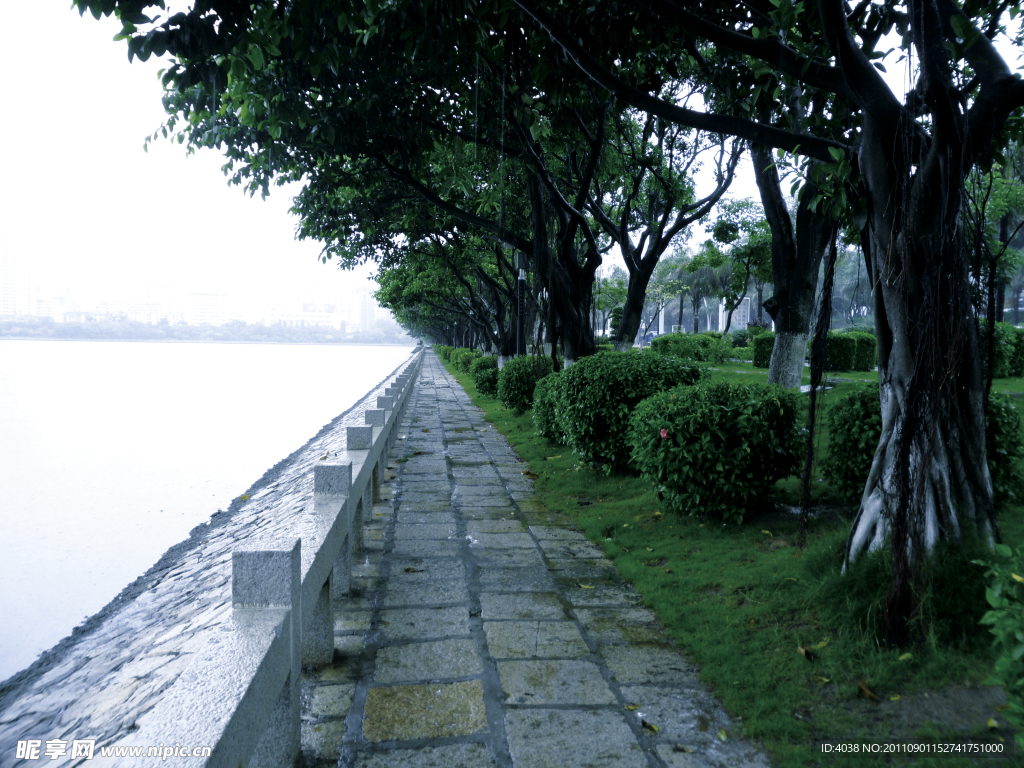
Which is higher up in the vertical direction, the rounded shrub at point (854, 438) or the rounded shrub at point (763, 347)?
the rounded shrub at point (763, 347)

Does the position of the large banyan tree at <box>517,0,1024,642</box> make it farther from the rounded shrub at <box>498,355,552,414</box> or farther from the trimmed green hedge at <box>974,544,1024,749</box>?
the rounded shrub at <box>498,355,552,414</box>

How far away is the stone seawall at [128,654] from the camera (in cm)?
342

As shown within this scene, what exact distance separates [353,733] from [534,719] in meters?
0.73

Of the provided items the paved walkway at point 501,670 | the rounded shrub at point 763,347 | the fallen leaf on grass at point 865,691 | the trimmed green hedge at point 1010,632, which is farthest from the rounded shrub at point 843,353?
the trimmed green hedge at point 1010,632

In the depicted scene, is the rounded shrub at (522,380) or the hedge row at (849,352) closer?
the rounded shrub at (522,380)

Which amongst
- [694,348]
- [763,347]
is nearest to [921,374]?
[763,347]

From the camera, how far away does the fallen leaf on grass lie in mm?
2852

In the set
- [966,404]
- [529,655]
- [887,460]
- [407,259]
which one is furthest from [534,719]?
[407,259]

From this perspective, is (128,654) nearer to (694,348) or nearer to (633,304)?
(633,304)

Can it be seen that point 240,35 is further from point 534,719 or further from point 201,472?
point 201,472

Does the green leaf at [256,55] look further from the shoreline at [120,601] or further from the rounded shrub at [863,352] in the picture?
the rounded shrub at [863,352]

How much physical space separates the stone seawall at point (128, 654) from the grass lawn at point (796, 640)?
2176 mm

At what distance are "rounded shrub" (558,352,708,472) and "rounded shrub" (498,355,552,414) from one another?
5031mm

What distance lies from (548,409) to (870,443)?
5017mm
